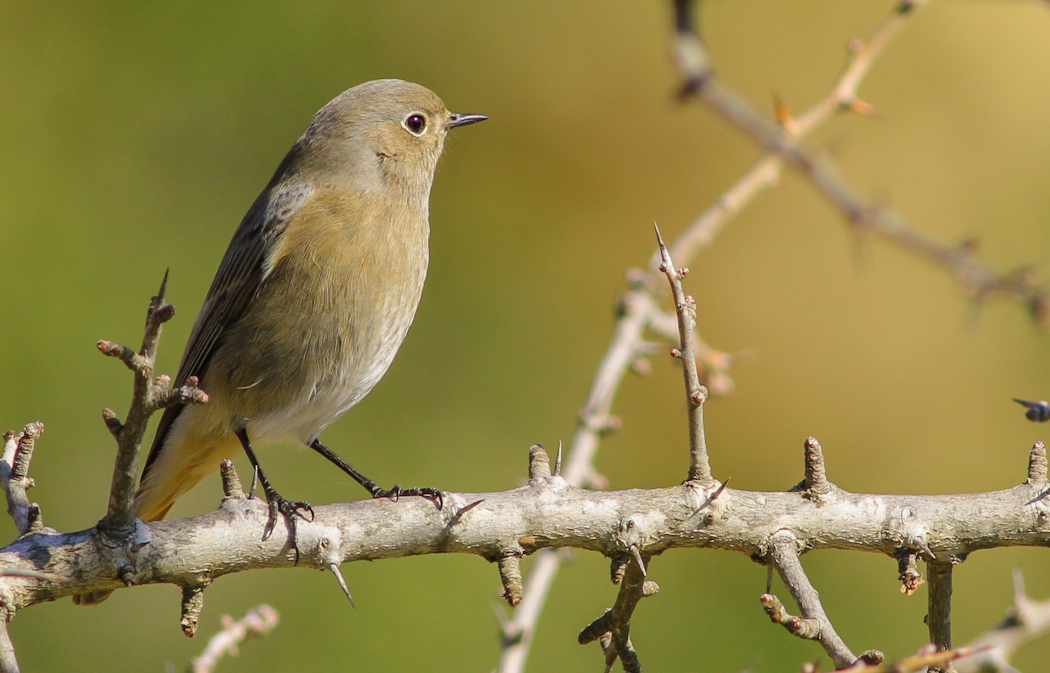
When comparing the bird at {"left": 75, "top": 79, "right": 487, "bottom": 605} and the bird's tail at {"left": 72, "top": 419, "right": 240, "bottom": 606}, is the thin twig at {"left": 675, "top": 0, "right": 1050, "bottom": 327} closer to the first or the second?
the bird at {"left": 75, "top": 79, "right": 487, "bottom": 605}

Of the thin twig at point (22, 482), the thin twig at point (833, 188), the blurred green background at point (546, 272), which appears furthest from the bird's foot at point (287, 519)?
the blurred green background at point (546, 272)

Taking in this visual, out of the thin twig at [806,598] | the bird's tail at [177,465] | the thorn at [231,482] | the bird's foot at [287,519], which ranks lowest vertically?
the thin twig at [806,598]

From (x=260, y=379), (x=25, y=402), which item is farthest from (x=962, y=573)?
(x=25, y=402)

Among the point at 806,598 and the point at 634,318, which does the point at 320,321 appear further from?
the point at 806,598

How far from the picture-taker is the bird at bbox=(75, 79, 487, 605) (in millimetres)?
4070

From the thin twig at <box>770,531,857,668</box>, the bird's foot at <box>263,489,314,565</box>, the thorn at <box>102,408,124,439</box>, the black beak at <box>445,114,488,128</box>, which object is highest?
the black beak at <box>445,114,488,128</box>

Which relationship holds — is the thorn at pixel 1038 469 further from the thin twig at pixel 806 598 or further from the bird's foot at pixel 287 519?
the bird's foot at pixel 287 519

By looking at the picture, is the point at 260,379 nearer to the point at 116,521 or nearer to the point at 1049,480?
the point at 116,521

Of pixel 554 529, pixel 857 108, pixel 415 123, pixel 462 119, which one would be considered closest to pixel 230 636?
pixel 554 529

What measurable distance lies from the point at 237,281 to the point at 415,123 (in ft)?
4.06

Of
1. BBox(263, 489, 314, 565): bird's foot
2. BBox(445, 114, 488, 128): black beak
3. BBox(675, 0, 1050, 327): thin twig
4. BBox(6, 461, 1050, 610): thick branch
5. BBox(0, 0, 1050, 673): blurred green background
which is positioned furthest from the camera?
BBox(0, 0, 1050, 673): blurred green background

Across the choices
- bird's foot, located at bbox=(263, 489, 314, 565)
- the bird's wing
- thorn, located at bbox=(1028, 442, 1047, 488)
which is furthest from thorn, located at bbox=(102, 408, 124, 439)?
thorn, located at bbox=(1028, 442, 1047, 488)

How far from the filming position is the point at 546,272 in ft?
20.1

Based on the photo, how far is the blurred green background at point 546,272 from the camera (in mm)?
5250
